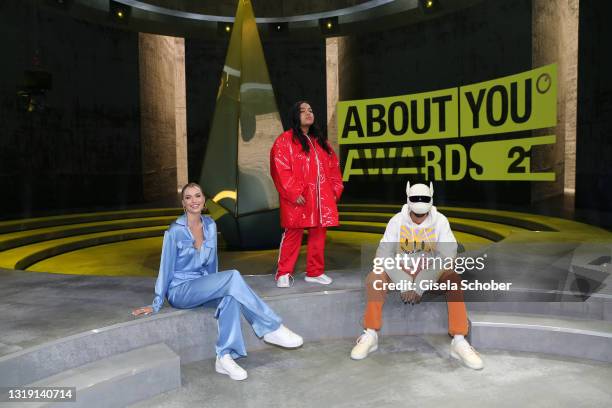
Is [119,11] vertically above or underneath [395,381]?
A: above

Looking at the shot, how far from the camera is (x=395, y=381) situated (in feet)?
9.29

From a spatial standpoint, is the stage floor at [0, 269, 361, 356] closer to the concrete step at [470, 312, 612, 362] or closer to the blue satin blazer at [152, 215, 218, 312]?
the blue satin blazer at [152, 215, 218, 312]

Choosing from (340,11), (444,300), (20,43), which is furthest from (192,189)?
(340,11)

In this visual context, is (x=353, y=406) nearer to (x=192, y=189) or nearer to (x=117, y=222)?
(x=192, y=189)

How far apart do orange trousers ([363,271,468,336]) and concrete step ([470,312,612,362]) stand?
18cm

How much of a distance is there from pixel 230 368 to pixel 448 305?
4.71ft

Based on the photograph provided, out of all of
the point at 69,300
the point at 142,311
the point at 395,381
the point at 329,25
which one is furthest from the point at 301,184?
the point at 329,25

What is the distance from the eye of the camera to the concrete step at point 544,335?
3055 mm

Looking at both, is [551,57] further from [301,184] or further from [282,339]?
[282,339]

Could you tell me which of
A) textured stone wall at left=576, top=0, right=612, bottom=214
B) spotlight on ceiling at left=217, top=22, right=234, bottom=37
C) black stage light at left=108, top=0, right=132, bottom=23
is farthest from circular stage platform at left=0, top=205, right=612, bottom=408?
spotlight on ceiling at left=217, top=22, right=234, bottom=37

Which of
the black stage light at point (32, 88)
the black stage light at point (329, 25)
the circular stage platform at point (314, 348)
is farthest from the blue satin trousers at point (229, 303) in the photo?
the black stage light at point (329, 25)

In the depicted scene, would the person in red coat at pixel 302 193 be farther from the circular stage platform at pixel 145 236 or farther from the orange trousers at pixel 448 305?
the circular stage platform at pixel 145 236

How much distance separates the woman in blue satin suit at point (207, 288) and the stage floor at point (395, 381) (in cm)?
16

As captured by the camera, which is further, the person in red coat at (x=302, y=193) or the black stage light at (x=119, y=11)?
the black stage light at (x=119, y=11)
